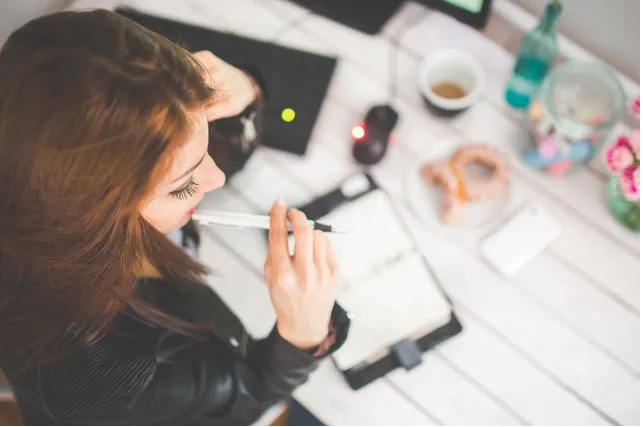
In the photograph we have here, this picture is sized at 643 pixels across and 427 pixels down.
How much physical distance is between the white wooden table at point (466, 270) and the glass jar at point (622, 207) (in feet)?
0.05

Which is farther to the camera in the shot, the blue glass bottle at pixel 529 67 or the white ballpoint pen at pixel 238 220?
the blue glass bottle at pixel 529 67

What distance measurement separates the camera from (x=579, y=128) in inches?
32.5

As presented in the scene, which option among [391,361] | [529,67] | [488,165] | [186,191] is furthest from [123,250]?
[529,67]

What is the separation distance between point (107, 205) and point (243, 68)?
1.43 ft

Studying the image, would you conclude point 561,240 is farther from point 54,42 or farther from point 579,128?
point 54,42

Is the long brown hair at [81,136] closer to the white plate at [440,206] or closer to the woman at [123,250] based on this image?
the woman at [123,250]

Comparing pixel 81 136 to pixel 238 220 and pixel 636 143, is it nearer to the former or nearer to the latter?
pixel 238 220

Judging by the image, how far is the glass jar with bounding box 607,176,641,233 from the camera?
88 centimetres

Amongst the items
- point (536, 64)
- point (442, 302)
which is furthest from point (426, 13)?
point (442, 302)

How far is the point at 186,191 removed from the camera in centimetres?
63

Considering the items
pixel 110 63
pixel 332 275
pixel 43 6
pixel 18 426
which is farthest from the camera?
pixel 18 426

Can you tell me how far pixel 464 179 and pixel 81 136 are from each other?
0.60 m

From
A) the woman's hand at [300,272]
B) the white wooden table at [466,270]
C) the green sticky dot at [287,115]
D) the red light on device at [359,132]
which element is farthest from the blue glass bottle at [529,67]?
the woman's hand at [300,272]

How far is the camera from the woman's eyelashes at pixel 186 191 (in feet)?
2.00
